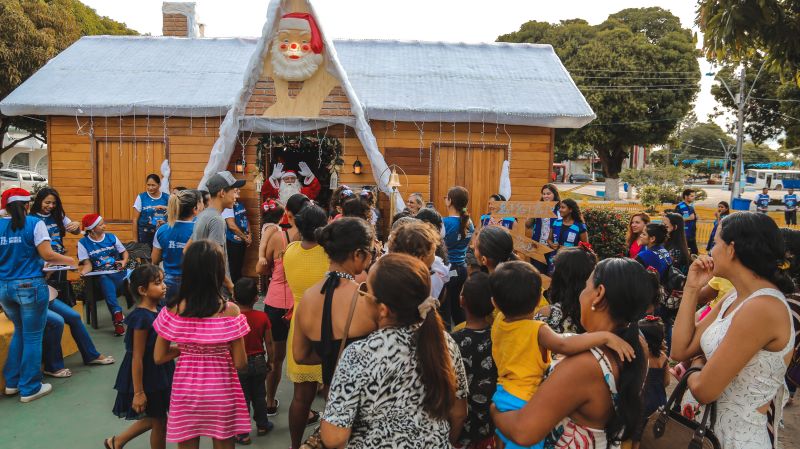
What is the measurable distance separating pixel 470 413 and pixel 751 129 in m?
35.8

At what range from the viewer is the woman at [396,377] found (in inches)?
85.5

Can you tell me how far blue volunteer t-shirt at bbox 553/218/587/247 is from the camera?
22.7ft

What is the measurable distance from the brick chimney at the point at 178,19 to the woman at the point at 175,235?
9.10m

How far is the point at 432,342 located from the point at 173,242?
4179mm

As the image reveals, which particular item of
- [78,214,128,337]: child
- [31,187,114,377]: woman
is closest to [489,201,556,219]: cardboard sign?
[31,187,114,377]: woman

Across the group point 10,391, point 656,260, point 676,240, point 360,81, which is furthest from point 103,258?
point 676,240

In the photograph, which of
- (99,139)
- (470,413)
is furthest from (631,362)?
(99,139)

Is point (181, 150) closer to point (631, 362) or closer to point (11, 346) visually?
point (11, 346)

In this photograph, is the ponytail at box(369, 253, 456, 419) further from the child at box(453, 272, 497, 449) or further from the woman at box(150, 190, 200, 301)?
the woman at box(150, 190, 200, 301)

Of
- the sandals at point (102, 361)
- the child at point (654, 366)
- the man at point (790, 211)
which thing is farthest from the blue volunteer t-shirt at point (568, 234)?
the man at point (790, 211)

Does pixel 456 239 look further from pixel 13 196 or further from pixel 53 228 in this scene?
pixel 53 228

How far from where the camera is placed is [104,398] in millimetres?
5258

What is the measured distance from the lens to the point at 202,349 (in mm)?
3324

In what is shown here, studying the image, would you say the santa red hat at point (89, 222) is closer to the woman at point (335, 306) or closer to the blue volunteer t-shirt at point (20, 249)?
the blue volunteer t-shirt at point (20, 249)
